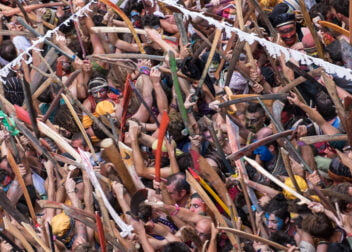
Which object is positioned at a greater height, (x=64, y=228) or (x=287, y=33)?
(x=287, y=33)

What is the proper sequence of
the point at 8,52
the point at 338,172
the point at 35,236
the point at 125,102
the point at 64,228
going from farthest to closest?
the point at 8,52 → the point at 125,102 → the point at 64,228 → the point at 35,236 → the point at 338,172

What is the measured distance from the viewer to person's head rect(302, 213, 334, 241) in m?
7.99

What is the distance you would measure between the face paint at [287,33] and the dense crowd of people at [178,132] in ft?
0.04

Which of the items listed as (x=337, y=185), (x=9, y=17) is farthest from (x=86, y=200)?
A: (x=9, y=17)

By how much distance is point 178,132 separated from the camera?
962 cm

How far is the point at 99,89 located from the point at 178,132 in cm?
118

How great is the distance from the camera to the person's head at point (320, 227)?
7.99 meters

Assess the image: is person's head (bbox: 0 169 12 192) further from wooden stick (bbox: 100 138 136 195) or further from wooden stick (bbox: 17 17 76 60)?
wooden stick (bbox: 17 17 76 60)

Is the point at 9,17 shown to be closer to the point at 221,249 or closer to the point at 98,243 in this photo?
the point at 98,243

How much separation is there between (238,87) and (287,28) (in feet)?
2.24

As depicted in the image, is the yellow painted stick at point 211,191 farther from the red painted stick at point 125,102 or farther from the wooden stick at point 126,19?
the wooden stick at point 126,19

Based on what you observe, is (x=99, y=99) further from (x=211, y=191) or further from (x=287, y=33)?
(x=211, y=191)

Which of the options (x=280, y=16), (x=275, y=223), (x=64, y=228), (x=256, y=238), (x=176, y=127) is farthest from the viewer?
(x=280, y=16)

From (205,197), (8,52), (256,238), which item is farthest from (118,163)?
(8,52)
